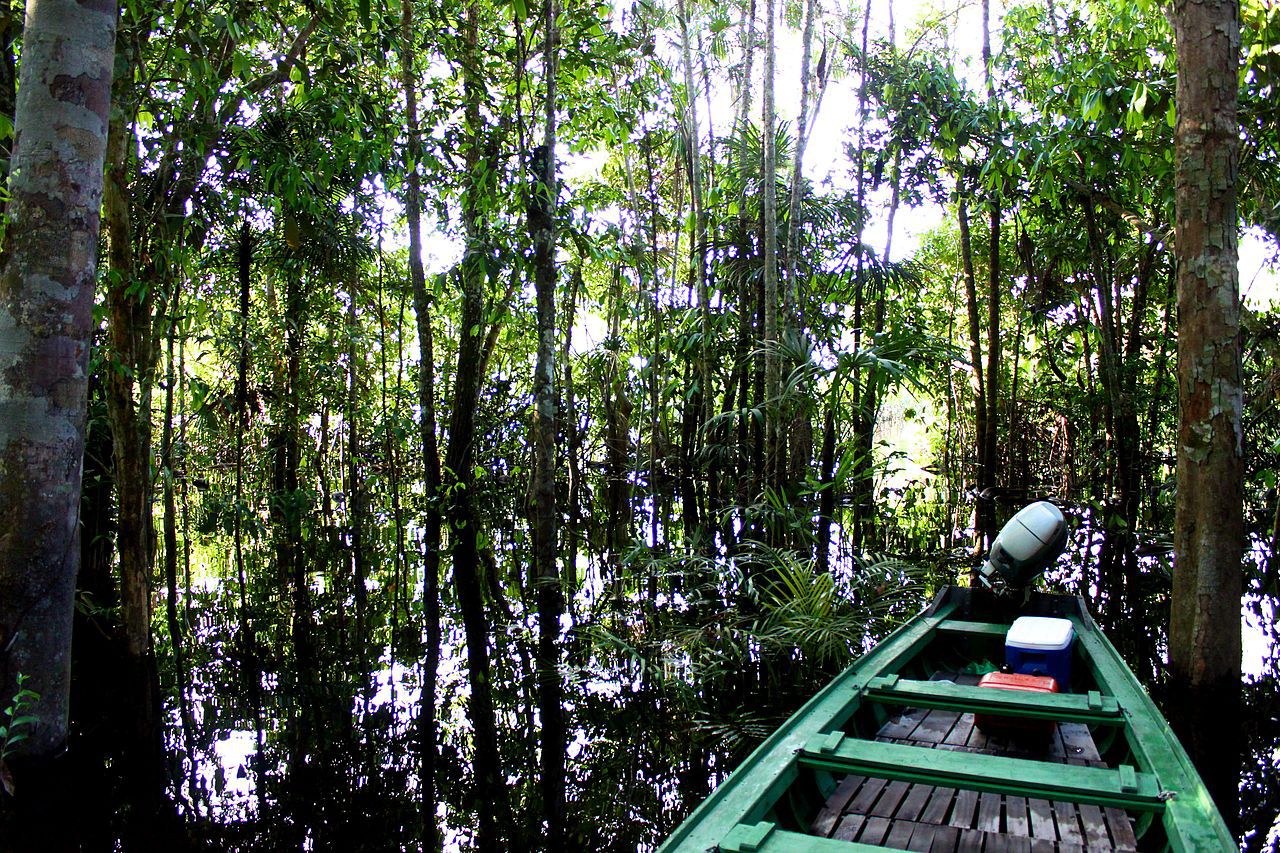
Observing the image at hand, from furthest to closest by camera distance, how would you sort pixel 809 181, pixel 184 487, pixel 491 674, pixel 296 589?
pixel 184 487 → pixel 809 181 → pixel 296 589 → pixel 491 674

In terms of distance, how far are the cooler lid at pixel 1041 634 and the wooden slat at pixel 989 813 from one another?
113 centimetres

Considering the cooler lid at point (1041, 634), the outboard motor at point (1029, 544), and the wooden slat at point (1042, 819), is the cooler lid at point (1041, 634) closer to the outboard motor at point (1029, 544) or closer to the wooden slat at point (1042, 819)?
the outboard motor at point (1029, 544)

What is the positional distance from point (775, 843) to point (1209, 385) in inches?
146

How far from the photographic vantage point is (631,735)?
484cm

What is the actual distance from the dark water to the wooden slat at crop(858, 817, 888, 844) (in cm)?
127

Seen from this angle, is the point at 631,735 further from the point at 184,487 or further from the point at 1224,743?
the point at 184,487

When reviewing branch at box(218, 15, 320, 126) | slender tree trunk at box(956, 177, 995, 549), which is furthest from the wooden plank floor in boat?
slender tree trunk at box(956, 177, 995, 549)

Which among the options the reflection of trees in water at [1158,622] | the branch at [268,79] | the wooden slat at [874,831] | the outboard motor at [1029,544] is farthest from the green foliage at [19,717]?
the reflection of trees in water at [1158,622]

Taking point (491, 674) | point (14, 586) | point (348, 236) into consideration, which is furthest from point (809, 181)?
point (14, 586)

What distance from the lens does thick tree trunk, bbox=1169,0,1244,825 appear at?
177 inches

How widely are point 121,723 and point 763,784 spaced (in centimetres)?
402

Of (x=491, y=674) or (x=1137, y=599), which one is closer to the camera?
(x=491, y=674)

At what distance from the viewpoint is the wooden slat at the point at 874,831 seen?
104 inches

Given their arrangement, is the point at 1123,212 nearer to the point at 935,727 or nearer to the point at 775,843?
the point at 935,727
